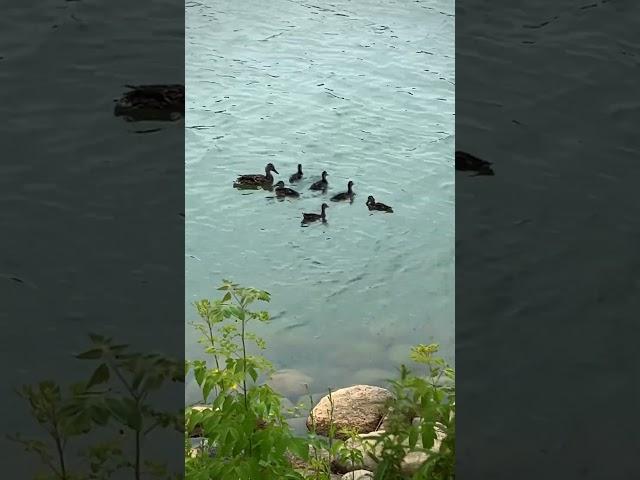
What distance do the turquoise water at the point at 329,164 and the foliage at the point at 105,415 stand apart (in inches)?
93.1

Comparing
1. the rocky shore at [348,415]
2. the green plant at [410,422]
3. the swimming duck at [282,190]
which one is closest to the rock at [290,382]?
the rocky shore at [348,415]

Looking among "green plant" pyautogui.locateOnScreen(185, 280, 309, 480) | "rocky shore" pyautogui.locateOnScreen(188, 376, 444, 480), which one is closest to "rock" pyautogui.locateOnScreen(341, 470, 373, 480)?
"rocky shore" pyautogui.locateOnScreen(188, 376, 444, 480)

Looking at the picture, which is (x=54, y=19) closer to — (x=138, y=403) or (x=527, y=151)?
(x=138, y=403)

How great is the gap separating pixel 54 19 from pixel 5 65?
0.33ft

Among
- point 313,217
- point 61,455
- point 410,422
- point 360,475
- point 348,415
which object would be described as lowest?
point 348,415

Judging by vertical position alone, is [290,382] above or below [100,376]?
below

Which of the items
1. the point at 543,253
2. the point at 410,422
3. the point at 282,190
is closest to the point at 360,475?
the point at 410,422

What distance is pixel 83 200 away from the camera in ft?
3.58

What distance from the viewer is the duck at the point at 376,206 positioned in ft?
11.8

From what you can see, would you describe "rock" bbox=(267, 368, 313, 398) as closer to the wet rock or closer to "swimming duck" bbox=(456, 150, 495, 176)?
the wet rock

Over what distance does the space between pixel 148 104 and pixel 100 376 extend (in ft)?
1.35

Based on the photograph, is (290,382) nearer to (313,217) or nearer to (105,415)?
(313,217)

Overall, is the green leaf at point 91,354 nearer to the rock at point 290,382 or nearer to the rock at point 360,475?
the rock at point 360,475

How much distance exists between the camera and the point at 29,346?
1074 millimetres
